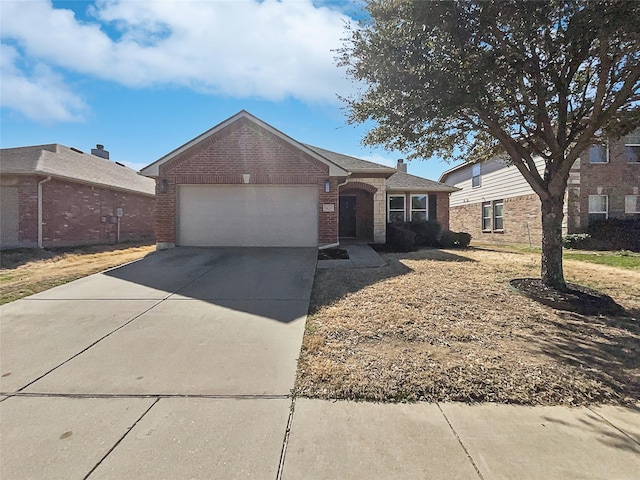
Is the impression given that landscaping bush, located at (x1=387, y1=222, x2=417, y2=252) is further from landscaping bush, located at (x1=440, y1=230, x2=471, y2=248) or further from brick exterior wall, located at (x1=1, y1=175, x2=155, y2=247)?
brick exterior wall, located at (x1=1, y1=175, x2=155, y2=247)

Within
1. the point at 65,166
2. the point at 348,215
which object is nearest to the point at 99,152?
the point at 65,166

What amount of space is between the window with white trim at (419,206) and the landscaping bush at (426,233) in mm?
3098

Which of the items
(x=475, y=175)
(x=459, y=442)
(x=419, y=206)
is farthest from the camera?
(x=475, y=175)

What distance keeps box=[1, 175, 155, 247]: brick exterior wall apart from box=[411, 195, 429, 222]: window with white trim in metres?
15.0

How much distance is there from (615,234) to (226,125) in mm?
16949

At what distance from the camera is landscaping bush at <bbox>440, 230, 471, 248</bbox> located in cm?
1400

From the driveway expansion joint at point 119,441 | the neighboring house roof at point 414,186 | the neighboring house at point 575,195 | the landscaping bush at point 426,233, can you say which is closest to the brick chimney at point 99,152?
the neighboring house roof at point 414,186

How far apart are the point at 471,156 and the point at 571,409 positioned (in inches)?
309

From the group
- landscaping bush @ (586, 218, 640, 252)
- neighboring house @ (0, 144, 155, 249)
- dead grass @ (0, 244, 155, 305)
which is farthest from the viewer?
landscaping bush @ (586, 218, 640, 252)

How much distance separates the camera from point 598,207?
15.6 m

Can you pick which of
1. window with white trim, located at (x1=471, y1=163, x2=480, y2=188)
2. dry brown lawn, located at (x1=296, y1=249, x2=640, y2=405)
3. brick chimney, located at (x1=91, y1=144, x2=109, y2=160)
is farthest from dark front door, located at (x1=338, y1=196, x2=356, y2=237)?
brick chimney, located at (x1=91, y1=144, x2=109, y2=160)

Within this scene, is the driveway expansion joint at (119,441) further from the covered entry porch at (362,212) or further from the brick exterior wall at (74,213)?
the brick exterior wall at (74,213)

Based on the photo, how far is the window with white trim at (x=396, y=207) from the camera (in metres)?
17.1

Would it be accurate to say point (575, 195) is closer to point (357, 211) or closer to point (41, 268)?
point (357, 211)
